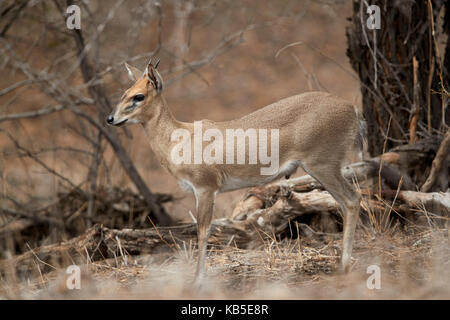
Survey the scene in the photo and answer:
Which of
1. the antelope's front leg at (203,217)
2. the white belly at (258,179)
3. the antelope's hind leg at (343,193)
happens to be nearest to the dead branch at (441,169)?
the antelope's hind leg at (343,193)

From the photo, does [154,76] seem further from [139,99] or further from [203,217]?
[203,217]

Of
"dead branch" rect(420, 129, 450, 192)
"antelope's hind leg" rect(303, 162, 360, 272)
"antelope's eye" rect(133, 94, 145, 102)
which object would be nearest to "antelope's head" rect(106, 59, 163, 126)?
"antelope's eye" rect(133, 94, 145, 102)

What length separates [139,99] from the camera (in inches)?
150

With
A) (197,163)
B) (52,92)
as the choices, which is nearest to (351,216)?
(197,163)

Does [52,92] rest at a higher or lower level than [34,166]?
higher

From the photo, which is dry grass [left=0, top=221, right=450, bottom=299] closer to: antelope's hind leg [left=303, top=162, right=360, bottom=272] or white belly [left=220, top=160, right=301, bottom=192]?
antelope's hind leg [left=303, top=162, right=360, bottom=272]

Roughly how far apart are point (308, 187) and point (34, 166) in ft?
27.5

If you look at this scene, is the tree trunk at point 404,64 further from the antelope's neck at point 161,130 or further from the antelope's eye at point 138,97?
the antelope's eye at point 138,97

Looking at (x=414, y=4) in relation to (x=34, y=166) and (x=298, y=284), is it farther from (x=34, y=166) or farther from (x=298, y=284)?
(x=34, y=166)

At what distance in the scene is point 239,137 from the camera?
396 cm

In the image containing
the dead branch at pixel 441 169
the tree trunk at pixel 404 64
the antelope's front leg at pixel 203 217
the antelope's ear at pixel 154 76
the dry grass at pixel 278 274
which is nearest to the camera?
the dry grass at pixel 278 274

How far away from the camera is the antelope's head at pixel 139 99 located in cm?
376

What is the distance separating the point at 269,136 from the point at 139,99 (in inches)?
35.8
